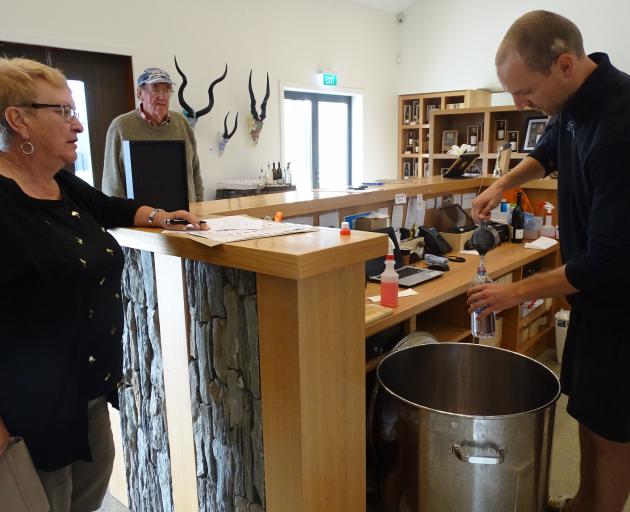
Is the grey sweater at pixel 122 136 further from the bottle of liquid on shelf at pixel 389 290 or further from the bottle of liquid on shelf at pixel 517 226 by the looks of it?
the bottle of liquid on shelf at pixel 517 226

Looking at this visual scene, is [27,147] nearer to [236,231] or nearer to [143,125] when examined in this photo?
[236,231]

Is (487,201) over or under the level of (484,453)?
over

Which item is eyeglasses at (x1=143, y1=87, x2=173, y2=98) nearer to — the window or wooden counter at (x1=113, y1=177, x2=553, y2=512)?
wooden counter at (x1=113, y1=177, x2=553, y2=512)

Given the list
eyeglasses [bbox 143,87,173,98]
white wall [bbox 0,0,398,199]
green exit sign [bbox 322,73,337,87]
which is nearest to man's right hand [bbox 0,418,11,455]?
eyeglasses [bbox 143,87,173,98]

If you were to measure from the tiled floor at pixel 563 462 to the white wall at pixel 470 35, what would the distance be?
5.17m

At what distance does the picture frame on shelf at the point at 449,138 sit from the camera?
5219 mm

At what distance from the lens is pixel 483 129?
4820 mm

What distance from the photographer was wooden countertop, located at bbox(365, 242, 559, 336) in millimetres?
1793

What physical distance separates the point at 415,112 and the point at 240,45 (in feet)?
10.5

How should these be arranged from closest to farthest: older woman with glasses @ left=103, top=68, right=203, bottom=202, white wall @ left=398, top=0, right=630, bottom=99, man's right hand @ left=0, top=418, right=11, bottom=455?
man's right hand @ left=0, top=418, right=11, bottom=455 → older woman with glasses @ left=103, top=68, right=203, bottom=202 → white wall @ left=398, top=0, right=630, bottom=99

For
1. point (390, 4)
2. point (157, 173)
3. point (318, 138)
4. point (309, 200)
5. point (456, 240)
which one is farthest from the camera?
point (390, 4)

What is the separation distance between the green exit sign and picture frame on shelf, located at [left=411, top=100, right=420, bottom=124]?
1.61 m

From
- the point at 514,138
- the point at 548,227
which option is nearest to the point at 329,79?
the point at 514,138

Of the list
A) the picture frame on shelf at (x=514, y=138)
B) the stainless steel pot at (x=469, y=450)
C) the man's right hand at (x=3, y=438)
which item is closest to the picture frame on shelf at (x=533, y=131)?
the picture frame on shelf at (x=514, y=138)
